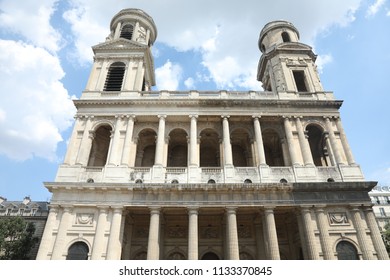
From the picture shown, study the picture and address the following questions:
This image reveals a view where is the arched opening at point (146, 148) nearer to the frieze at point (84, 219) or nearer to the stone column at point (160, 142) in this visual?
the stone column at point (160, 142)

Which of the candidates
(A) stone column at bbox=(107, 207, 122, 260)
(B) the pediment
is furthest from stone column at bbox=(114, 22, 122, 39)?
(A) stone column at bbox=(107, 207, 122, 260)

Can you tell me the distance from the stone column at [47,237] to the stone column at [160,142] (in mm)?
7443

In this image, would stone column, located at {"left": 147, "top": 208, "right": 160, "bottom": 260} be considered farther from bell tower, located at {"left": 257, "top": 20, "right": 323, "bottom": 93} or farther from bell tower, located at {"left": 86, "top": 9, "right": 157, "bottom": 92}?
bell tower, located at {"left": 257, "top": 20, "right": 323, "bottom": 93}

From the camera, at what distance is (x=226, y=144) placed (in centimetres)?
2119

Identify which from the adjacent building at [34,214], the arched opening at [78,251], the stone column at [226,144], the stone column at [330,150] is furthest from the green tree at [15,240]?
the stone column at [330,150]

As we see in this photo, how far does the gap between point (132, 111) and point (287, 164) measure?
42.8 ft

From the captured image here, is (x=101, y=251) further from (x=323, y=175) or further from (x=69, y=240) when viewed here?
(x=323, y=175)

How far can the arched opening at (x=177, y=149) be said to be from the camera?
24.0m

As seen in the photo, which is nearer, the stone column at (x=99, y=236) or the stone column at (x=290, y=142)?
the stone column at (x=99, y=236)

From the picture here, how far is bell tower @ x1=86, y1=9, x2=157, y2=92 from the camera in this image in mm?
24906

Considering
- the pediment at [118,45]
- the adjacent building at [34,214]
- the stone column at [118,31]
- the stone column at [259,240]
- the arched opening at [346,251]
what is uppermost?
the stone column at [118,31]

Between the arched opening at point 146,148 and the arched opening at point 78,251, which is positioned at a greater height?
the arched opening at point 146,148

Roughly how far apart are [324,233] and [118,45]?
24.0m

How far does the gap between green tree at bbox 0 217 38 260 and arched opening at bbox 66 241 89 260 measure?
1153 cm
